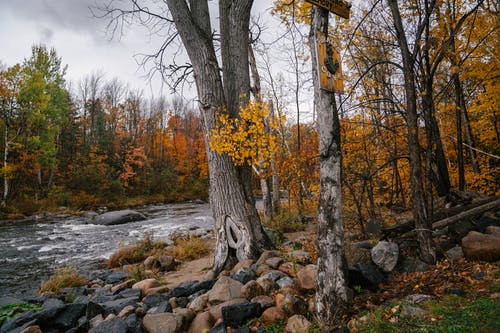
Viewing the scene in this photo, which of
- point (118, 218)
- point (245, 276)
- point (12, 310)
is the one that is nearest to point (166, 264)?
point (12, 310)

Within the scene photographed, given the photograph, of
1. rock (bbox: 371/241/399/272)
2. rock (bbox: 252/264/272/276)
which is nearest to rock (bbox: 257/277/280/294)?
rock (bbox: 252/264/272/276)

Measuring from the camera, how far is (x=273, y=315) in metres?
3.07

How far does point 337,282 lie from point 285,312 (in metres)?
0.75

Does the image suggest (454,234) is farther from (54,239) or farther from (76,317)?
(54,239)

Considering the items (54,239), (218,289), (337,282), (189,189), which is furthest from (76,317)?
(189,189)

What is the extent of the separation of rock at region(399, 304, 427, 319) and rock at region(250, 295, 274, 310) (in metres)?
1.44

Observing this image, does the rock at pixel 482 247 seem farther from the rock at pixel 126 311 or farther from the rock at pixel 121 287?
the rock at pixel 121 287

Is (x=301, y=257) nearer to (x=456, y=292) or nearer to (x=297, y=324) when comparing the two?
(x=297, y=324)

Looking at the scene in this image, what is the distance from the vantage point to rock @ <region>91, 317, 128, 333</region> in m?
3.19

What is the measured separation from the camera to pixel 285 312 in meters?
3.12

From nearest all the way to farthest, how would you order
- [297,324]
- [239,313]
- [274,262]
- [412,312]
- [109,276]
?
[412,312], [297,324], [239,313], [274,262], [109,276]

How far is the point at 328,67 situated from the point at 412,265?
3.11 meters

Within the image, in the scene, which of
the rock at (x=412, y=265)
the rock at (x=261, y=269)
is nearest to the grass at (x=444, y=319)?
the rock at (x=412, y=265)

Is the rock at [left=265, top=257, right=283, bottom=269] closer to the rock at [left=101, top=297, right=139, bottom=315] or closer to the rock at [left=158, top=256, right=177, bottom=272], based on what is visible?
the rock at [left=101, top=297, right=139, bottom=315]
